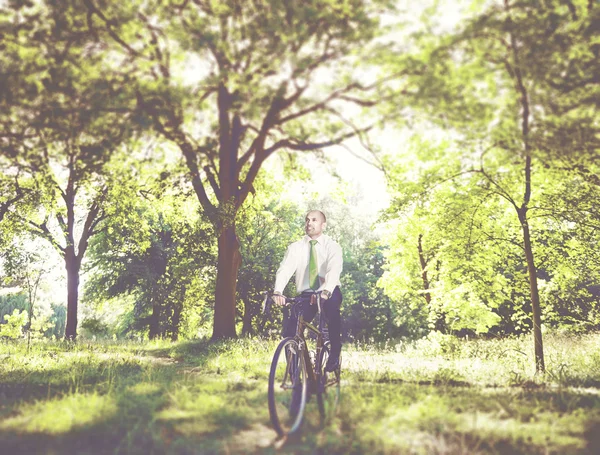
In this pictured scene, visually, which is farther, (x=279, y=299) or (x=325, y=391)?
(x=325, y=391)

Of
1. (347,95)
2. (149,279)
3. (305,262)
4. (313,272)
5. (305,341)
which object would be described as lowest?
(305,341)

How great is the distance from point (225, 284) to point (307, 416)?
861 cm

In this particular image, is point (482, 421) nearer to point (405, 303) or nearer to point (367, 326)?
point (405, 303)

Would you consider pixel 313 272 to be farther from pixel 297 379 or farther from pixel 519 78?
pixel 519 78

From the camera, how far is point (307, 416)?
4523 mm

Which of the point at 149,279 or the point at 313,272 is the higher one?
the point at 149,279

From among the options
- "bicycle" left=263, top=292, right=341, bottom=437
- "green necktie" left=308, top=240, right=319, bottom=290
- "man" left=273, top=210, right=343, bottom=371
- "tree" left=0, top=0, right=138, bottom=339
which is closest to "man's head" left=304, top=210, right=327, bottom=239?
"man" left=273, top=210, right=343, bottom=371

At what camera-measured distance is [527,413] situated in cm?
447

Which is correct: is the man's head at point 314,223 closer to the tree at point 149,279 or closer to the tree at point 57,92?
the tree at point 57,92

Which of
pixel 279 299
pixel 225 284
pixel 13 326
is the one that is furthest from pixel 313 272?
pixel 13 326

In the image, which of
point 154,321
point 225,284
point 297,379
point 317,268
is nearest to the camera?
point 297,379

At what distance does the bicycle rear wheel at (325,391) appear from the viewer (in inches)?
177

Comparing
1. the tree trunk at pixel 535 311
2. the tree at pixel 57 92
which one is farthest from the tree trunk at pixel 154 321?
the tree trunk at pixel 535 311

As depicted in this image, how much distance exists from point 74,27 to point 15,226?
39.1ft
